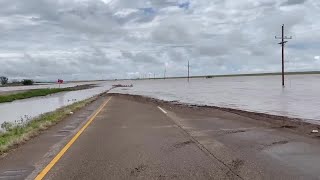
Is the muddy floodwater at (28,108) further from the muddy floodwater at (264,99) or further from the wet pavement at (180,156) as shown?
the wet pavement at (180,156)

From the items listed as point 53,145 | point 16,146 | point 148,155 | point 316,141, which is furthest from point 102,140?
point 316,141

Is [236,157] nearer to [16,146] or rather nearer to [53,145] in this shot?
[53,145]

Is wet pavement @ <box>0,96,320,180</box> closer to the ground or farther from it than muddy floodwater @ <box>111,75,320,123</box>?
farther from it

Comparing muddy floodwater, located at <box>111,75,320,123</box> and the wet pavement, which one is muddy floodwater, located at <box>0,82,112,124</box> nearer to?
muddy floodwater, located at <box>111,75,320,123</box>

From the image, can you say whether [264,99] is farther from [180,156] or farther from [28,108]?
[180,156]

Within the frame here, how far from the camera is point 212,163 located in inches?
343

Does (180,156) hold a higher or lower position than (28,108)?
higher

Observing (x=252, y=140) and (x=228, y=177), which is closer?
(x=228, y=177)

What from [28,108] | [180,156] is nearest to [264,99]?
[28,108]

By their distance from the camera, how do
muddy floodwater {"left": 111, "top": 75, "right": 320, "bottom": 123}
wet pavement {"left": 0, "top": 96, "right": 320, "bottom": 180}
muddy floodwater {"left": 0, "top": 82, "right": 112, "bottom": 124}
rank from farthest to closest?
muddy floodwater {"left": 0, "top": 82, "right": 112, "bottom": 124}, muddy floodwater {"left": 111, "top": 75, "right": 320, "bottom": 123}, wet pavement {"left": 0, "top": 96, "right": 320, "bottom": 180}

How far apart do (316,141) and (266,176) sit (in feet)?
15.9

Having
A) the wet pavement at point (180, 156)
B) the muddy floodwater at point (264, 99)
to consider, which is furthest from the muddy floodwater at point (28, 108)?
the wet pavement at point (180, 156)

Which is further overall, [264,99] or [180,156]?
[264,99]

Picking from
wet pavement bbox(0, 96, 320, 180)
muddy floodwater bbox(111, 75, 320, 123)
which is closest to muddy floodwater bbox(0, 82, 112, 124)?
muddy floodwater bbox(111, 75, 320, 123)
